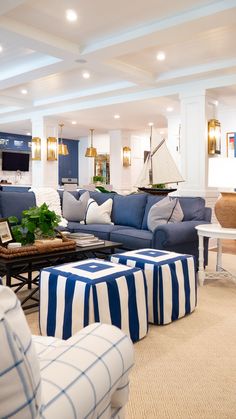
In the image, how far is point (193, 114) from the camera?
621 centimetres

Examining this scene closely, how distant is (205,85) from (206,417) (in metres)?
5.29

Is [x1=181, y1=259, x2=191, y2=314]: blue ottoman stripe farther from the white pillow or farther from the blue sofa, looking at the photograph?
the white pillow

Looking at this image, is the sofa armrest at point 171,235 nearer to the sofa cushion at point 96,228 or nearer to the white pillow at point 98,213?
the sofa cushion at point 96,228

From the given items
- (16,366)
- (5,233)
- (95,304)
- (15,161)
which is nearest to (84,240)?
(5,233)

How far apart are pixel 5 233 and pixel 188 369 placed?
5.81 feet

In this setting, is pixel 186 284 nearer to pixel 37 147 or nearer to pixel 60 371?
pixel 60 371

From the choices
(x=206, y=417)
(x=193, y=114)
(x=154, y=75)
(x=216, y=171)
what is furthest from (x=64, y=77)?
(x=206, y=417)

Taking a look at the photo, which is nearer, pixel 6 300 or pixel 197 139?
pixel 6 300

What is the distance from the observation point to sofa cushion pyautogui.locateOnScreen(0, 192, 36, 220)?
461cm

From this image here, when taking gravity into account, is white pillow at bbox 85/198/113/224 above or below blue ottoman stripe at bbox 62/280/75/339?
above

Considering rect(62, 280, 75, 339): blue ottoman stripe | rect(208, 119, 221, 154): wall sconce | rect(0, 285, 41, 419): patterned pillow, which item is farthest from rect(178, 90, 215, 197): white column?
rect(0, 285, 41, 419): patterned pillow

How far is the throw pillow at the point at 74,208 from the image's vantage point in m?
5.22

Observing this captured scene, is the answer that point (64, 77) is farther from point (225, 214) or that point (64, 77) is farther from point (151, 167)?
point (225, 214)

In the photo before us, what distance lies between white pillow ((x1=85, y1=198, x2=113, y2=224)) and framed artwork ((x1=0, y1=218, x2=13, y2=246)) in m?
1.92
